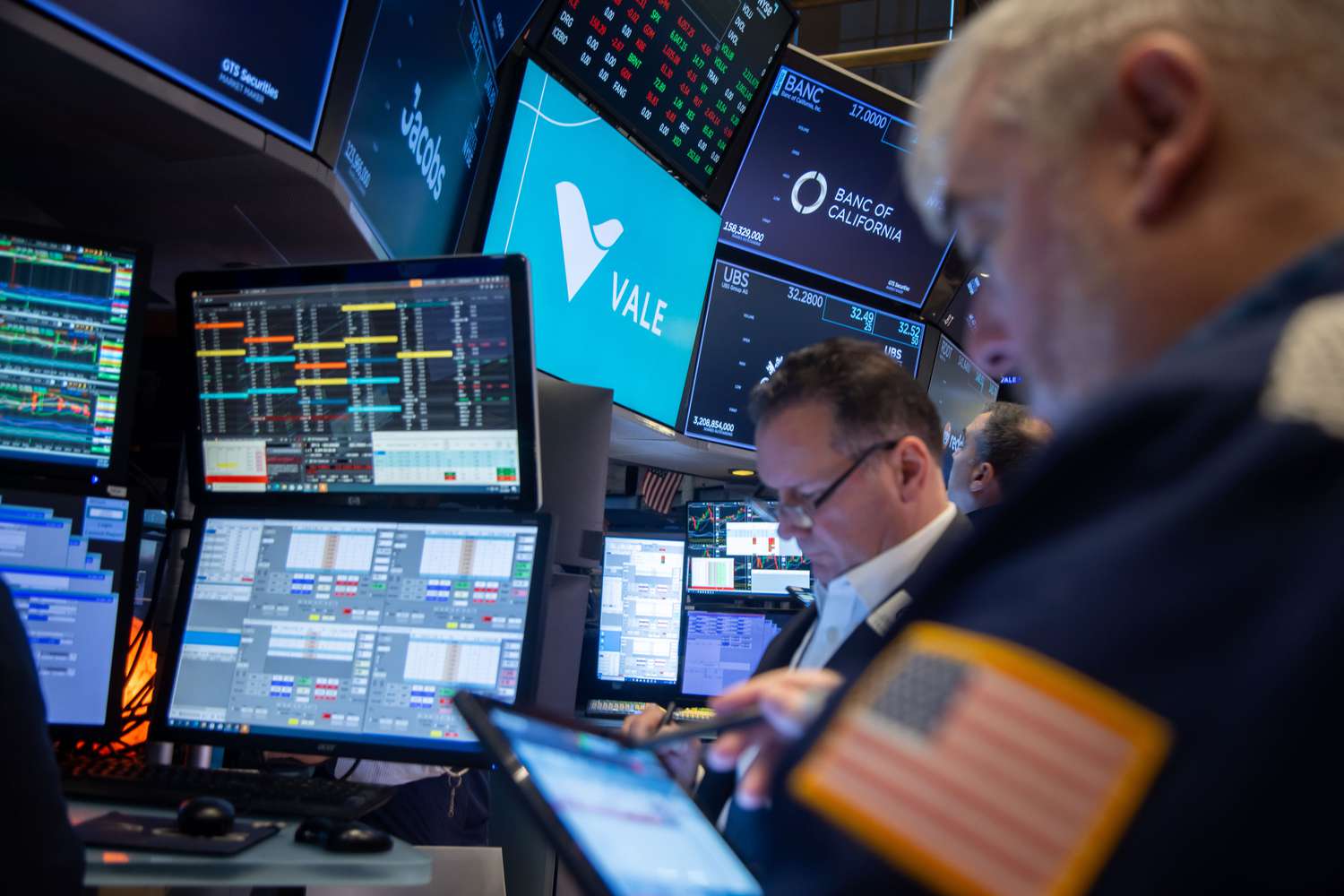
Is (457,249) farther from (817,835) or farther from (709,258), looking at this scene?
(817,835)

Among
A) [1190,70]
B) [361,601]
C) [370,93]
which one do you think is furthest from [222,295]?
[1190,70]

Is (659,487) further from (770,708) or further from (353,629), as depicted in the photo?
(770,708)

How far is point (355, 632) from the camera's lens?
1641 millimetres

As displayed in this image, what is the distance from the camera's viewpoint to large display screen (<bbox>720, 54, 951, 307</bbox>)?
13.9 ft

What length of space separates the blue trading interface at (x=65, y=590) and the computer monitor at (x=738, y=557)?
3028mm

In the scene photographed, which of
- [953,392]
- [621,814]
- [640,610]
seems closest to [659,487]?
[640,610]

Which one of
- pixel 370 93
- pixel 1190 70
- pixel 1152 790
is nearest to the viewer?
pixel 1152 790

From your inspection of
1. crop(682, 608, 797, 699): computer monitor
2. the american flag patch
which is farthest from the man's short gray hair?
crop(682, 608, 797, 699): computer monitor

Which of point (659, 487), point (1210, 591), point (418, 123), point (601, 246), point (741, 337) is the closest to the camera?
point (1210, 591)

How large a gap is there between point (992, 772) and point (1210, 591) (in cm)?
10

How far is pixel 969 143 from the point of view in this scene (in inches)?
23.4

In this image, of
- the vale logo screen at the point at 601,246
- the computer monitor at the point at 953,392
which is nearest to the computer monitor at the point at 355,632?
the vale logo screen at the point at 601,246

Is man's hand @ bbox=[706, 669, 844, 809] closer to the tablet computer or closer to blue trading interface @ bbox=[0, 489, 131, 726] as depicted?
the tablet computer

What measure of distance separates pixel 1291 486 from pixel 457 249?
8.46 ft
